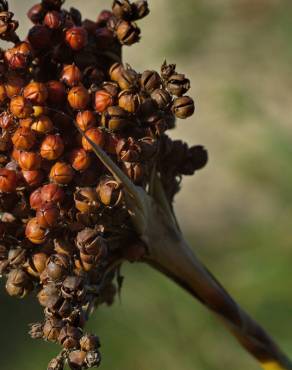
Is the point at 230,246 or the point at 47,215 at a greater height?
the point at 230,246

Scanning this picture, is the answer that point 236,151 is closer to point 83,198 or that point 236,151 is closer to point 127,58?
point 83,198

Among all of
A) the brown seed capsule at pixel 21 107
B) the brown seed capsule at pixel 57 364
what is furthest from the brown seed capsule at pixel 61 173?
the brown seed capsule at pixel 57 364

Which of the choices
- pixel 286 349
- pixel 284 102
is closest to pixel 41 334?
pixel 286 349

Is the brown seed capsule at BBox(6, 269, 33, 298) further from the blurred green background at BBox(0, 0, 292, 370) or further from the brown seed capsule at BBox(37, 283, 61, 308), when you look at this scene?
the blurred green background at BBox(0, 0, 292, 370)

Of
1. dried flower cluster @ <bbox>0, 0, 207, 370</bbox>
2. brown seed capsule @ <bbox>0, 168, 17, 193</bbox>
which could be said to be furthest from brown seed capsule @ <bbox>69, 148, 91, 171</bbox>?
brown seed capsule @ <bbox>0, 168, 17, 193</bbox>

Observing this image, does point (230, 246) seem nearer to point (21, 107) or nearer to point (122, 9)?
point (122, 9)

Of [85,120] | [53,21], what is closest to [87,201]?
[85,120]
